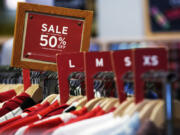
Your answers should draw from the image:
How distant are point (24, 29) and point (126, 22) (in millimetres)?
5375

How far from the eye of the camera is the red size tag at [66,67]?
1.91 meters

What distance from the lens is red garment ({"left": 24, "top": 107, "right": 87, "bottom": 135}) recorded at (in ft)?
5.03

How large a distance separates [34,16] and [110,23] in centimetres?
542

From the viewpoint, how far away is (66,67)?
75.7 inches

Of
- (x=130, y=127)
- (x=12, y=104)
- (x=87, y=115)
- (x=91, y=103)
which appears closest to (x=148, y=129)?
(x=130, y=127)

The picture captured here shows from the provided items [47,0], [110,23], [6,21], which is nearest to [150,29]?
[110,23]

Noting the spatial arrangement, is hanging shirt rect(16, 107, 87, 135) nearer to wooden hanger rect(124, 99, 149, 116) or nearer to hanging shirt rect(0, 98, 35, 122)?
wooden hanger rect(124, 99, 149, 116)

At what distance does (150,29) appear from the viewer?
701cm

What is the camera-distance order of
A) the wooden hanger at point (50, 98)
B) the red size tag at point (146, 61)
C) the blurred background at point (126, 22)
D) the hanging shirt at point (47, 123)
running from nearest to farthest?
1. the red size tag at point (146, 61)
2. the hanging shirt at point (47, 123)
3. the wooden hanger at point (50, 98)
4. the blurred background at point (126, 22)

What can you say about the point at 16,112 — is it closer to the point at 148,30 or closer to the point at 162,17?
the point at 162,17

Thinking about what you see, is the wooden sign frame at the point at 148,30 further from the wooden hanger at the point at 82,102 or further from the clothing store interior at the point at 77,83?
the wooden hanger at the point at 82,102

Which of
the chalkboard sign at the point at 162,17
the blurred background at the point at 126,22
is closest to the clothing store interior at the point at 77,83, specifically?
the blurred background at the point at 126,22

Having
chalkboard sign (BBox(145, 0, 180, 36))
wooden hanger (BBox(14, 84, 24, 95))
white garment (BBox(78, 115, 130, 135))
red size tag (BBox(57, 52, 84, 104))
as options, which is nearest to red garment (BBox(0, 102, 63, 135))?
red size tag (BBox(57, 52, 84, 104))

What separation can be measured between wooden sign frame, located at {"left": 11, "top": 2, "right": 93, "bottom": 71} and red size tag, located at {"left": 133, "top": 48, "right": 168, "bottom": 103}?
32.7 inches
